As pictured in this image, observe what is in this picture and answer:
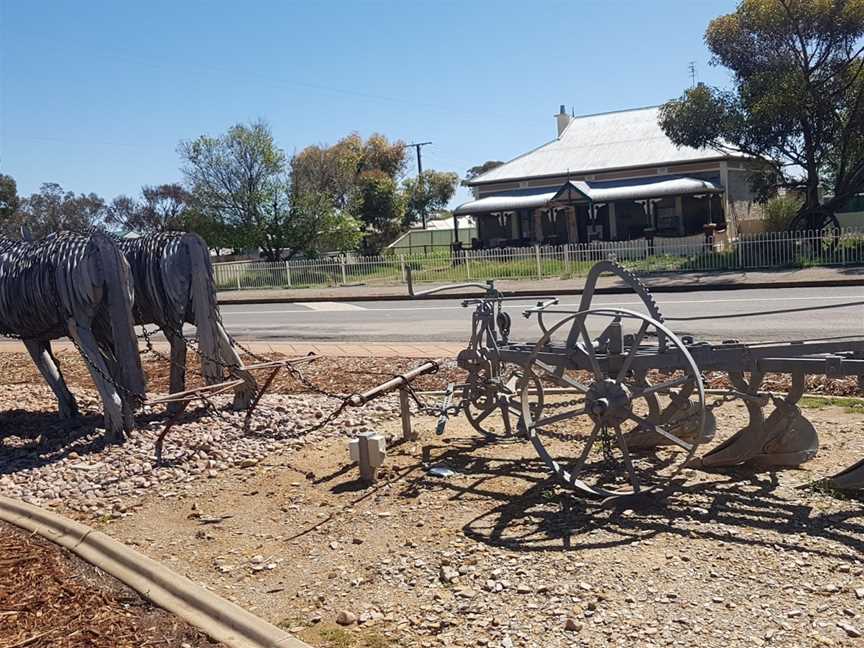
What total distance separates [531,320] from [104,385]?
30.6ft

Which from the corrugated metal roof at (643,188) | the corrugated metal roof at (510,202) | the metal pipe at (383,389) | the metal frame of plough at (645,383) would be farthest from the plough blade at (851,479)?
the corrugated metal roof at (510,202)

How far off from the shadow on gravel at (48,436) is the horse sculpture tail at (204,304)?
630 millimetres

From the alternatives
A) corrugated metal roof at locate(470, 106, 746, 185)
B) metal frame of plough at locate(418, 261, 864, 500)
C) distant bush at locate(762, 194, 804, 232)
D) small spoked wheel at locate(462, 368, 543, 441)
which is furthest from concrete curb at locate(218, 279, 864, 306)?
corrugated metal roof at locate(470, 106, 746, 185)

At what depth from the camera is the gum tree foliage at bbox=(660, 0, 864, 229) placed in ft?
75.8

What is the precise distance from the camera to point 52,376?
9.27 meters

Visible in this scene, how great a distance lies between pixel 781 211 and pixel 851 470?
2694cm

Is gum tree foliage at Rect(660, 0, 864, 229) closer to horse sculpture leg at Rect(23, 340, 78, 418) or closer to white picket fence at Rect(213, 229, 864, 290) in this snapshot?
white picket fence at Rect(213, 229, 864, 290)

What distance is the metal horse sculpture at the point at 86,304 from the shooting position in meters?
7.80

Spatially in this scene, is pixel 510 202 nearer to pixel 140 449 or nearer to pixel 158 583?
pixel 140 449

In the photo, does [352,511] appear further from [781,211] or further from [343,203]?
[343,203]

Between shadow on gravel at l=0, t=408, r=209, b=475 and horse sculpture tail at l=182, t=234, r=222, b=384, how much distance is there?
63 centimetres

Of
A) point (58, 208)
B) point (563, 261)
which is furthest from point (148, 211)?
point (563, 261)

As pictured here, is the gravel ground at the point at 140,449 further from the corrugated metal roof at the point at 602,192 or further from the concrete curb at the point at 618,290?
the corrugated metal roof at the point at 602,192

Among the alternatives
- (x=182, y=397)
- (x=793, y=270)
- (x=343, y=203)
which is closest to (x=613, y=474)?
(x=182, y=397)
